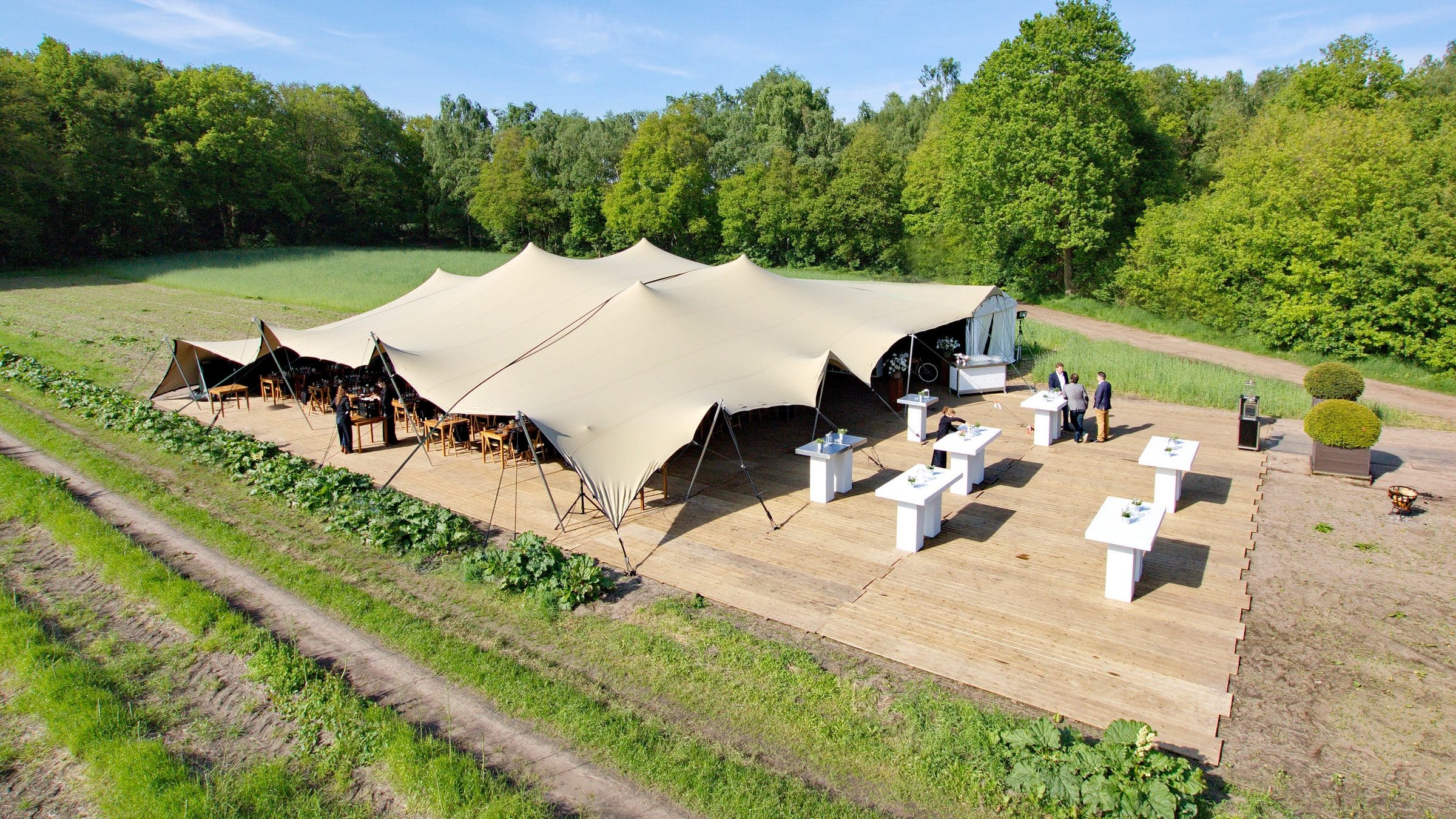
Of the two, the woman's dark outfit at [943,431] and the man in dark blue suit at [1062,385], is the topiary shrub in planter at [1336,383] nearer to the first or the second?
the man in dark blue suit at [1062,385]

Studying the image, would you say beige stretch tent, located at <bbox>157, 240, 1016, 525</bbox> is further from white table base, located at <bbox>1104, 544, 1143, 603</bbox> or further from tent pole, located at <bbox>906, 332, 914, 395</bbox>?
white table base, located at <bbox>1104, 544, 1143, 603</bbox>

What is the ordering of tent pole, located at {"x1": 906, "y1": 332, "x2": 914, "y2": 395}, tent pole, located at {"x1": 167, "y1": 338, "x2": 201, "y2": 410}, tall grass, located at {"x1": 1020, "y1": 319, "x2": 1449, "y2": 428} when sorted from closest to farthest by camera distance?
tent pole, located at {"x1": 906, "y1": 332, "x2": 914, "y2": 395}, tall grass, located at {"x1": 1020, "y1": 319, "x2": 1449, "y2": 428}, tent pole, located at {"x1": 167, "y1": 338, "x2": 201, "y2": 410}

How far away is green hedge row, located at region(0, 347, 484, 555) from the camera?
866 centimetres

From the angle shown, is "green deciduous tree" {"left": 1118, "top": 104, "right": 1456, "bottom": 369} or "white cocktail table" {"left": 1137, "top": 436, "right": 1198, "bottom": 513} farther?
"green deciduous tree" {"left": 1118, "top": 104, "right": 1456, "bottom": 369}

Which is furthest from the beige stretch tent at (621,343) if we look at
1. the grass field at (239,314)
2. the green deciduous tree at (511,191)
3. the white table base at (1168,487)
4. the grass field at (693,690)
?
the green deciduous tree at (511,191)

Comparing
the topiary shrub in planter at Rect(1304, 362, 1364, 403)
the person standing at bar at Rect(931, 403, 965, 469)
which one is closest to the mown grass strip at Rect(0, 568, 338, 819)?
the person standing at bar at Rect(931, 403, 965, 469)

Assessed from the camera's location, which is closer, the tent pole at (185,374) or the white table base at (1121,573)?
the white table base at (1121,573)

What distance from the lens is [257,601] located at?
23.9 feet

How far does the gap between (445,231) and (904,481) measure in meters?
61.1

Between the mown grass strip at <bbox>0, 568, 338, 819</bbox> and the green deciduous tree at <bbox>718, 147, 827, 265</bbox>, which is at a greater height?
the green deciduous tree at <bbox>718, 147, 827, 265</bbox>

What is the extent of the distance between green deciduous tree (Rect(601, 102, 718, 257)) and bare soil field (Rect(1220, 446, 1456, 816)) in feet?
137

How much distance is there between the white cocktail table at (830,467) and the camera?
9562 millimetres

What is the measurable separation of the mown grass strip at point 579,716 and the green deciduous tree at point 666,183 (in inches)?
1635

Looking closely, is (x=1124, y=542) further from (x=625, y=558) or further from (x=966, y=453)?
(x=625, y=558)
